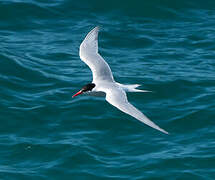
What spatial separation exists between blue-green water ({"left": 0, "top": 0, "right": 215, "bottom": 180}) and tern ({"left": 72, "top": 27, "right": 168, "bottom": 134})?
101 centimetres

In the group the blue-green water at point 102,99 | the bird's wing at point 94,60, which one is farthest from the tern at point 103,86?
the blue-green water at point 102,99

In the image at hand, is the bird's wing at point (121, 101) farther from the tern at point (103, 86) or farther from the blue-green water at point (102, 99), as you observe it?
the blue-green water at point (102, 99)

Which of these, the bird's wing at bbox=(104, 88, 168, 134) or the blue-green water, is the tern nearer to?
the bird's wing at bbox=(104, 88, 168, 134)

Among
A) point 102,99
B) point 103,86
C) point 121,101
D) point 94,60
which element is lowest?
point 121,101

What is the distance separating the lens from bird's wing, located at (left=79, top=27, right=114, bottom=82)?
1238 centimetres

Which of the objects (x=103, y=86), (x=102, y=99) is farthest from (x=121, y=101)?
(x=102, y=99)

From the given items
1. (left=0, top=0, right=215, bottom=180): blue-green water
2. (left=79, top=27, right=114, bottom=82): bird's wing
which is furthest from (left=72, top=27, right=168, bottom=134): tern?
(left=0, top=0, right=215, bottom=180): blue-green water

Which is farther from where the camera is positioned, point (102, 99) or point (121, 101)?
point (102, 99)

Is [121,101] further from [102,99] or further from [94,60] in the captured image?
[102,99]

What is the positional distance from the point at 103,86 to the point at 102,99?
2.21 m

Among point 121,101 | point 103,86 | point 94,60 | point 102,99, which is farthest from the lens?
point 102,99

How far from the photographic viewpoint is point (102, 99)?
44.8 feet

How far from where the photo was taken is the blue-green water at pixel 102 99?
1153 cm

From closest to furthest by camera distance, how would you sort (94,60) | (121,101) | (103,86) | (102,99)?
(121,101) → (103,86) → (94,60) → (102,99)
